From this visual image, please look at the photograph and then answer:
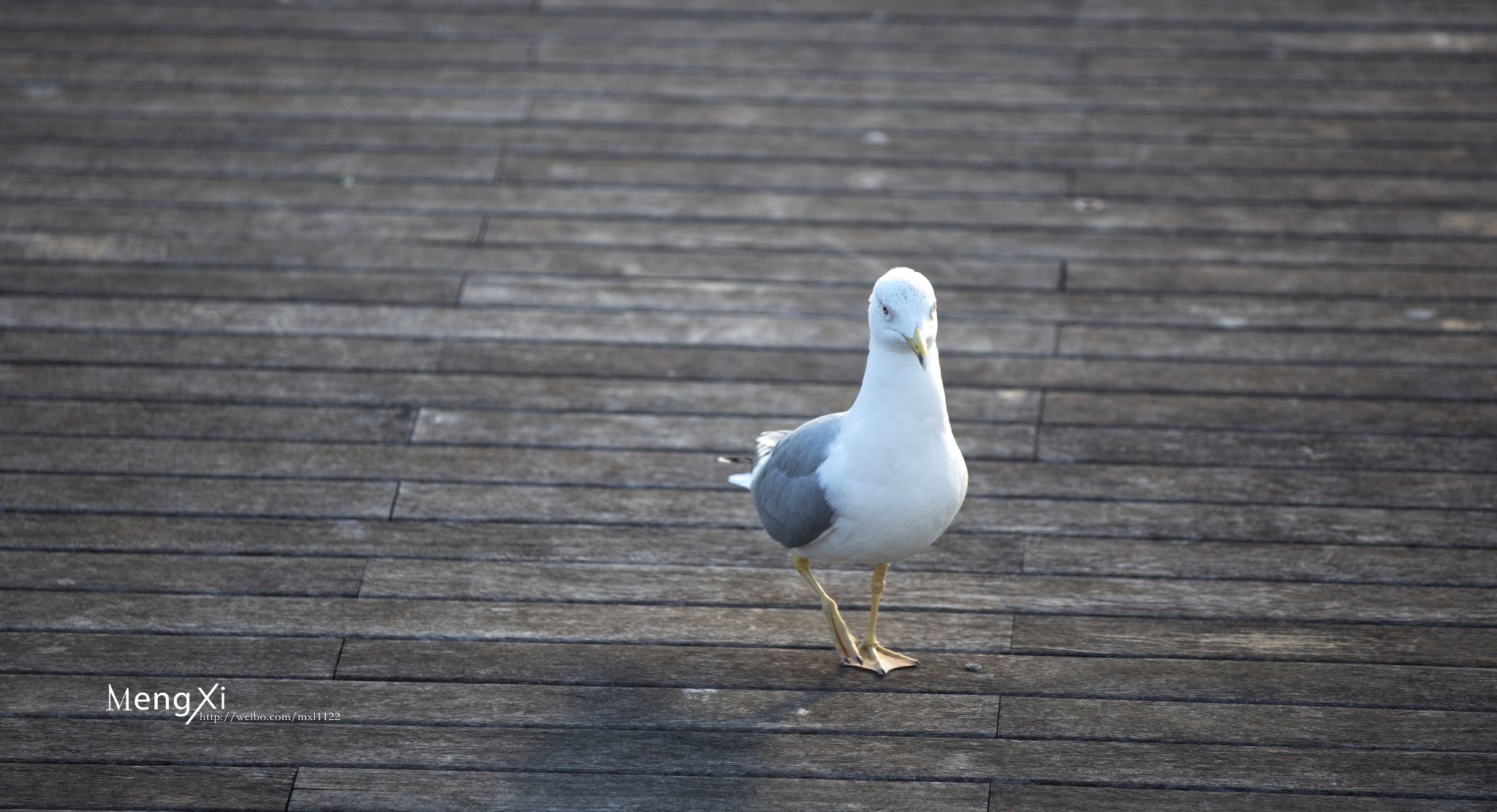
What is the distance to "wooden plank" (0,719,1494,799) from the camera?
2660 millimetres

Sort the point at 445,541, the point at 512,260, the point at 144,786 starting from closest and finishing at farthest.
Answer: the point at 144,786 < the point at 445,541 < the point at 512,260

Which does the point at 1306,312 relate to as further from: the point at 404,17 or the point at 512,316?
the point at 404,17

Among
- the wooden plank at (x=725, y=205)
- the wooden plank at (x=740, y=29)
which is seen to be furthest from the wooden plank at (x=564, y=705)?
the wooden plank at (x=740, y=29)

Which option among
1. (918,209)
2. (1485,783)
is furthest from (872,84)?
(1485,783)

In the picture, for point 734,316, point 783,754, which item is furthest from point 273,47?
point 783,754

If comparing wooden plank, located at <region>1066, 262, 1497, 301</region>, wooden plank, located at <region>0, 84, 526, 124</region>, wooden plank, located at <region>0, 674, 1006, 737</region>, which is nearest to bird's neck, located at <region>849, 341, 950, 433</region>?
wooden plank, located at <region>0, 674, 1006, 737</region>

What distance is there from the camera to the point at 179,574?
3154 mm

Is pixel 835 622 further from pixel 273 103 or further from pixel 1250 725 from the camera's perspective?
pixel 273 103

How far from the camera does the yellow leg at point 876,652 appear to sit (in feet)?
9.54

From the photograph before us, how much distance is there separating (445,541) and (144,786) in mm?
838

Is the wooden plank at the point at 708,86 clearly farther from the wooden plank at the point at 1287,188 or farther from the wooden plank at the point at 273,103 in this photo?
the wooden plank at the point at 1287,188

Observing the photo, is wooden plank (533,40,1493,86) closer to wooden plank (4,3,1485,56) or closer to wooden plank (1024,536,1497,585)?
wooden plank (4,3,1485,56)

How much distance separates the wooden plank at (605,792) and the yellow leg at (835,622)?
315 mm

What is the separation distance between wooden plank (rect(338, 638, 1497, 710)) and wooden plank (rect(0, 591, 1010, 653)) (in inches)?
1.4
